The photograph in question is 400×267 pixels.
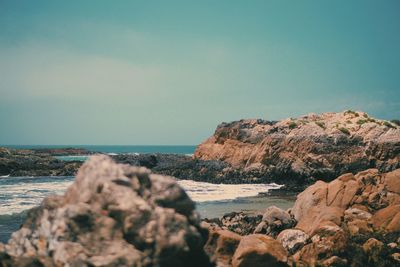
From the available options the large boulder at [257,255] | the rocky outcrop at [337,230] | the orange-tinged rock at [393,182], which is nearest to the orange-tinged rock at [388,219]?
the rocky outcrop at [337,230]

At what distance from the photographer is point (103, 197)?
7902 millimetres

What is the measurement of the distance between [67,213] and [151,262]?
181 cm

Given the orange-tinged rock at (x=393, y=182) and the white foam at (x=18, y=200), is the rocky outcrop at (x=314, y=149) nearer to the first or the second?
the white foam at (x=18, y=200)

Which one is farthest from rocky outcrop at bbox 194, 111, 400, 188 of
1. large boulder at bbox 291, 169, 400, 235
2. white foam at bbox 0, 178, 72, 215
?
large boulder at bbox 291, 169, 400, 235

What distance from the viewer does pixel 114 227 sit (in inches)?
301

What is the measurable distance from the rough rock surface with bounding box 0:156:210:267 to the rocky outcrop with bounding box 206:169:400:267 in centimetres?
425

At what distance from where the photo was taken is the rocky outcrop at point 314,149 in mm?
54094

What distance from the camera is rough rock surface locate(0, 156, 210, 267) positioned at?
7.33m

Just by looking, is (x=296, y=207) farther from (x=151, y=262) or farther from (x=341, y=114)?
(x=341, y=114)

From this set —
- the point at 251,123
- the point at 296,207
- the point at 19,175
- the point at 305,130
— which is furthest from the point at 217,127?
the point at 296,207

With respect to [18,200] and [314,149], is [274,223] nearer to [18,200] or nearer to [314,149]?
[18,200]

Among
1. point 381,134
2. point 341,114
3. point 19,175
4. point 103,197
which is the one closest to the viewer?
point 103,197

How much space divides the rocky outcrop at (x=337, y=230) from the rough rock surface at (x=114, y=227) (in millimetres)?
4248

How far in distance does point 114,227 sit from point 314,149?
5163 cm
